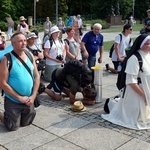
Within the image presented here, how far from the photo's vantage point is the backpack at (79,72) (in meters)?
5.87

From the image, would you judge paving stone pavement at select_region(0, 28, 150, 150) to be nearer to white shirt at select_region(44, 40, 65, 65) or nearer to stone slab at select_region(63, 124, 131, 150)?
stone slab at select_region(63, 124, 131, 150)

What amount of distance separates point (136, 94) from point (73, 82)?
61.2 inches

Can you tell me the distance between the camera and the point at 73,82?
599cm

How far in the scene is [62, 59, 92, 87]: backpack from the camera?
5.87 metres

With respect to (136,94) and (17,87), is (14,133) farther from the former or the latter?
(136,94)

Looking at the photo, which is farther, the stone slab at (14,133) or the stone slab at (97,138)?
the stone slab at (14,133)

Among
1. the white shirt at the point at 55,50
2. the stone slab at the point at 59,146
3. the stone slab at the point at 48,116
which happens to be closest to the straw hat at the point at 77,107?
the stone slab at the point at 48,116

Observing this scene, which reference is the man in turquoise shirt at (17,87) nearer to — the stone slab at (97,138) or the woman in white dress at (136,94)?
the stone slab at (97,138)

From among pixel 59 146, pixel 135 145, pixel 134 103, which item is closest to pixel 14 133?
pixel 59 146

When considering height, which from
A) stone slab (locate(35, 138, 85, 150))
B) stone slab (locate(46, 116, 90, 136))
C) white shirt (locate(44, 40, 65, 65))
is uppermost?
white shirt (locate(44, 40, 65, 65))

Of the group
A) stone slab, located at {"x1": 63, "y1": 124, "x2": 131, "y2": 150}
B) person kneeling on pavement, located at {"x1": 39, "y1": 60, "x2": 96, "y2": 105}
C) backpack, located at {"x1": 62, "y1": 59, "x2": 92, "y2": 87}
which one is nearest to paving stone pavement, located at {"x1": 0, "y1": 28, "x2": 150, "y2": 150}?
stone slab, located at {"x1": 63, "y1": 124, "x2": 131, "y2": 150}

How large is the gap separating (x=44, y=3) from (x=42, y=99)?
4711 cm

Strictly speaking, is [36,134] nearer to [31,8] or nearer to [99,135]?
[99,135]

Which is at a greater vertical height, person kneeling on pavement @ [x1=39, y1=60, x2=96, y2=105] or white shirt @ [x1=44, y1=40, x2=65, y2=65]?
white shirt @ [x1=44, y1=40, x2=65, y2=65]
